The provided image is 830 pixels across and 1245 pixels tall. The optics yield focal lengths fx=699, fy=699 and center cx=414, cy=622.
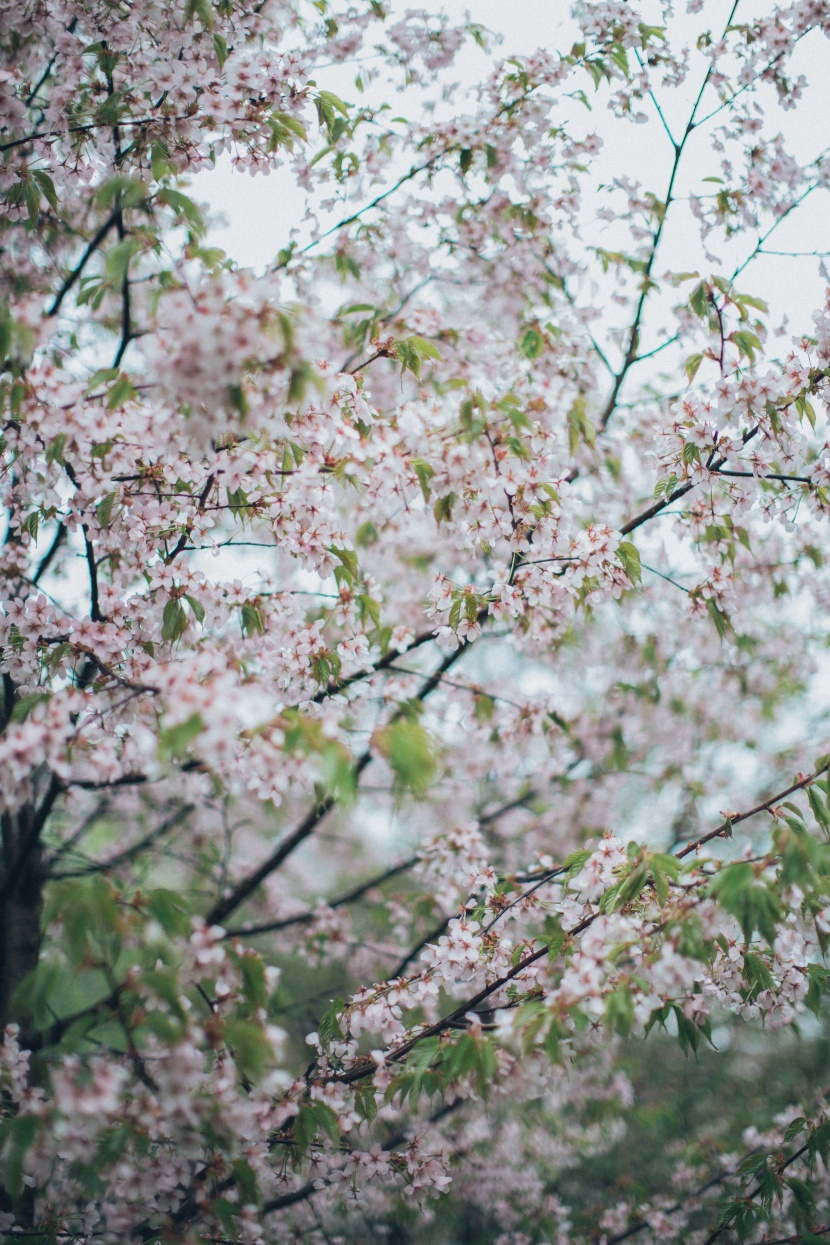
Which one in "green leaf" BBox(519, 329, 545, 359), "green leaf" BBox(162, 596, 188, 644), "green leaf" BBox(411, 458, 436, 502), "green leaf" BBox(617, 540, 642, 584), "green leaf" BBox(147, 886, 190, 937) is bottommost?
"green leaf" BBox(147, 886, 190, 937)

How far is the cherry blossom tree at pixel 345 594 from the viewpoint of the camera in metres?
1.92

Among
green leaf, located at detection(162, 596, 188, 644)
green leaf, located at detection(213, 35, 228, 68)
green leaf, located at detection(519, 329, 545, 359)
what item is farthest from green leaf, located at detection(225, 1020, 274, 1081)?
green leaf, located at detection(213, 35, 228, 68)

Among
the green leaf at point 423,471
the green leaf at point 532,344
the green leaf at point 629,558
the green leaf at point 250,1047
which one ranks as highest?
the green leaf at point 532,344

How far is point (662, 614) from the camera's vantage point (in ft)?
19.3

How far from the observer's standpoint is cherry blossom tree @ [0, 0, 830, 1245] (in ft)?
6.29

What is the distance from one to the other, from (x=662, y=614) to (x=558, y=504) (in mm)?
3407

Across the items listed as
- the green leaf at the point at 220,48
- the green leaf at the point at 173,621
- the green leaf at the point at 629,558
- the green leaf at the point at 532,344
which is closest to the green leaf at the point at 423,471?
the green leaf at the point at 629,558

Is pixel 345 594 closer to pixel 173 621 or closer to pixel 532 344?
pixel 173 621

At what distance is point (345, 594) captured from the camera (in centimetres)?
305

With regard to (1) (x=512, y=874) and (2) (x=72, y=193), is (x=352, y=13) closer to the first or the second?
(2) (x=72, y=193)

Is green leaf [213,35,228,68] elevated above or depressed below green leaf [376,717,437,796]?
above

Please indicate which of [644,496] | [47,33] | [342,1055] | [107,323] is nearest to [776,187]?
[644,496]

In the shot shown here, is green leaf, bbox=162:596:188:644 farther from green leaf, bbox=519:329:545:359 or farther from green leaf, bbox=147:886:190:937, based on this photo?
green leaf, bbox=519:329:545:359

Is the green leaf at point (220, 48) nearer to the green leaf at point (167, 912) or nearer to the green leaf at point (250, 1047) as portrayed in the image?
the green leaf at point (167, 912)
